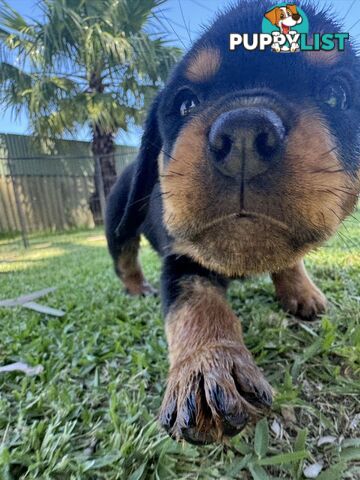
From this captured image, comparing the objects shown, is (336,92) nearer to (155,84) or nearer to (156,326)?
(155,84)

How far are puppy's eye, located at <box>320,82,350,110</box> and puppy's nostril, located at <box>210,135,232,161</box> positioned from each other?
35 centimetres

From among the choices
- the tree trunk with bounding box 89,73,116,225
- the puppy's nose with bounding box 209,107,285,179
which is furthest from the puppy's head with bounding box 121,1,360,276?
the tree trunk with bounding box 89,73,116,225

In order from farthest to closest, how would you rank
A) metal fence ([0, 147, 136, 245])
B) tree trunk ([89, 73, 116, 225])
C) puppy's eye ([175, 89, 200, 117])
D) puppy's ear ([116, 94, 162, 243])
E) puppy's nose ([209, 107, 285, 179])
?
1. metal fence ([0, 147, 136, 245])
2. tree trunk ([89, 73, 116, 225])
3. puppy's ear ([116, 94, 162, 243])
4. puppy's eye ([175, 89, 200, 117])
5. puppy's nose ([209, 107, 285, 179])

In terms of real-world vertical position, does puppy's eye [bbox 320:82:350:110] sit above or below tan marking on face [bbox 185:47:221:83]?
below

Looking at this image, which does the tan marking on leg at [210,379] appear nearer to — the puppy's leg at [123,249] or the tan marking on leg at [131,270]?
the puppy's leg at [123,249]

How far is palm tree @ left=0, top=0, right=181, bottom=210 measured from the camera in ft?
4.75

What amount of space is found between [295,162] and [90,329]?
4.31 ft

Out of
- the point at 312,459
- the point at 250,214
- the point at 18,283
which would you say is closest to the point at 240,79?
the point at 250,214

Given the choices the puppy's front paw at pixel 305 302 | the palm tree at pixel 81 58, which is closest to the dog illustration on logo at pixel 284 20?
the palm tree at pixel 81 58

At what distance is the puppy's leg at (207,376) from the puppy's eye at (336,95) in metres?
0.66

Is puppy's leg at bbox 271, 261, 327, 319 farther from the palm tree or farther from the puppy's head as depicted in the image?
the palm tree

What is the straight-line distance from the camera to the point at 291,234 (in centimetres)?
76

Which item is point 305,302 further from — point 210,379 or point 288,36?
point 288,36

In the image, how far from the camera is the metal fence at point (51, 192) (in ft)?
6.43
